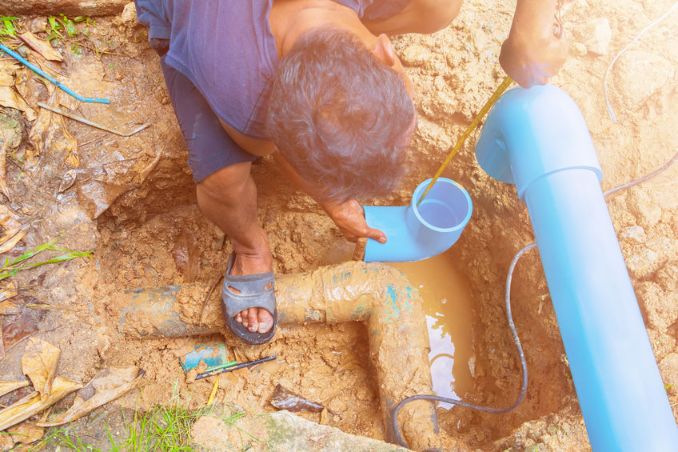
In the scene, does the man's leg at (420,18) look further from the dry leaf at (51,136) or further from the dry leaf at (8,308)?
the dry leaf at (8,308)

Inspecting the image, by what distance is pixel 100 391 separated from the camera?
1.79m

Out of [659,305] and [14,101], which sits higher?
[14,101]

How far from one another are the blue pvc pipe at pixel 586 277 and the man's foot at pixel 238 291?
3.63 ft

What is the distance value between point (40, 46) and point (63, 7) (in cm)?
21

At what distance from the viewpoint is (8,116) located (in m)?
2.00

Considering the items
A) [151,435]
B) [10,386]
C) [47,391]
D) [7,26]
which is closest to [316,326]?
[151,435]

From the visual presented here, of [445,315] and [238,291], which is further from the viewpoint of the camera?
[445,315]

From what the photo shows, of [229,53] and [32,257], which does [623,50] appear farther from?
[32,257]

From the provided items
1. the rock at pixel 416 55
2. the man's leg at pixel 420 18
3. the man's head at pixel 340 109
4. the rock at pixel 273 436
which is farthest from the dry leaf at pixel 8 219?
the rock at pixel 416 55

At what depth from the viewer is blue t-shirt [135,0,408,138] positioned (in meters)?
1.35

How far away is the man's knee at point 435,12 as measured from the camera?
1872 millimetres

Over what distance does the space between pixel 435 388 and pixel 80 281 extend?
1.63 metres

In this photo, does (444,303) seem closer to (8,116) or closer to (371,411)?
(371,411)

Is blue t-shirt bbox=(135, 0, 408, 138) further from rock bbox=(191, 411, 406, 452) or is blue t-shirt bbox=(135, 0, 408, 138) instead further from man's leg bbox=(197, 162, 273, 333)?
rock bbox=(191, 411, 406, 452)
